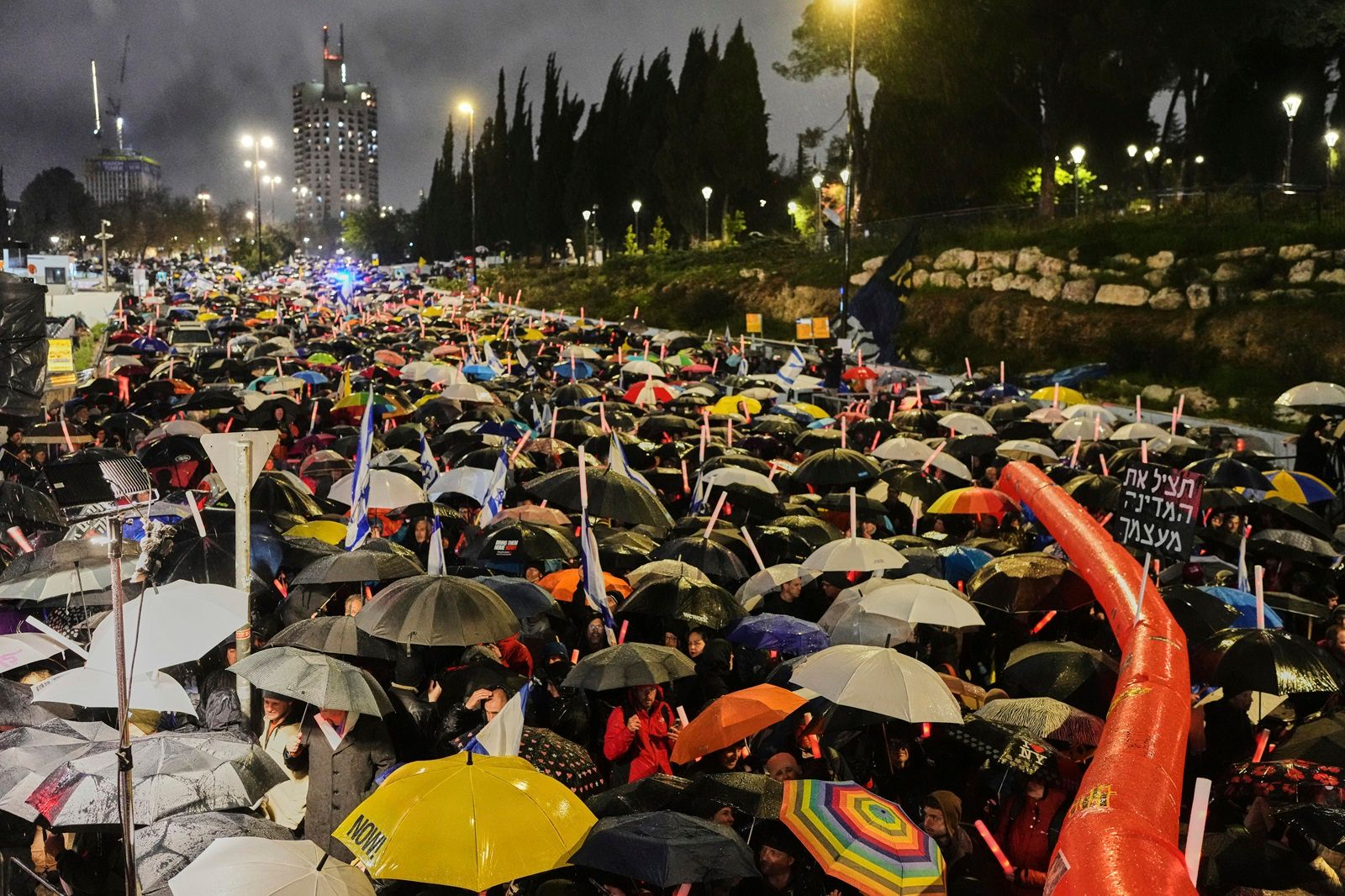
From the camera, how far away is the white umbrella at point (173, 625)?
22.3ft

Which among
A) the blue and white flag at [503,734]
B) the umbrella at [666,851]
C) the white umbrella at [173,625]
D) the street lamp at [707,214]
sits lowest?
the umbrella at [666,851]

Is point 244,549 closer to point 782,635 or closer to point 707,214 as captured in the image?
point 782,635

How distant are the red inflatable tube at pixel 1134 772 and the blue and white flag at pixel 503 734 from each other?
2368 millimetres

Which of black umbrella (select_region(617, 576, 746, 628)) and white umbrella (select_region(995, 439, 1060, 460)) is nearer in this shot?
black umbrella (select_region(617, 576, 746, 628))

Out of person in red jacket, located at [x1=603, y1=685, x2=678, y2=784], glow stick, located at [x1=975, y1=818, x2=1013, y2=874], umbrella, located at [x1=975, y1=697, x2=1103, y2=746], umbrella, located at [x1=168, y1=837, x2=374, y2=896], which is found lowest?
glow stick, located at [x1=975, y1=818, x2=1013, y2=874]

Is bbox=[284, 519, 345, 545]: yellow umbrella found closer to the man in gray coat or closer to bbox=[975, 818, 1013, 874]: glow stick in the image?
the man in gray coat

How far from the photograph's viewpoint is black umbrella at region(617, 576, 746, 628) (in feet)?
27.5

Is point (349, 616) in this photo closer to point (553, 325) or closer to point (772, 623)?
point (772, 623)

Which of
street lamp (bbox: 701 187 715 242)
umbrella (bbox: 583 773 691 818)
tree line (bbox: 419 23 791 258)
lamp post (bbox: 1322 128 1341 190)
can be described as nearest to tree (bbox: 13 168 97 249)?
tree line (bbox: 419 23 791 258)

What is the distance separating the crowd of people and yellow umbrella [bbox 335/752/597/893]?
0.08 ft

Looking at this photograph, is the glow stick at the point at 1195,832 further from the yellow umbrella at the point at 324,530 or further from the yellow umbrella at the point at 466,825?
the yellow umbrella at the point at 324,530

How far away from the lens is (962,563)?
10.3 m

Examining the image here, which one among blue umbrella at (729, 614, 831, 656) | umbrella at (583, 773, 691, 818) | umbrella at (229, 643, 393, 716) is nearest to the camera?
umbrella at (583, 773, 691, 818)

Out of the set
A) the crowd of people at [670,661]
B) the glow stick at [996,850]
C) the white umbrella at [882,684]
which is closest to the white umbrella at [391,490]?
the crowd of people at [670,661]
